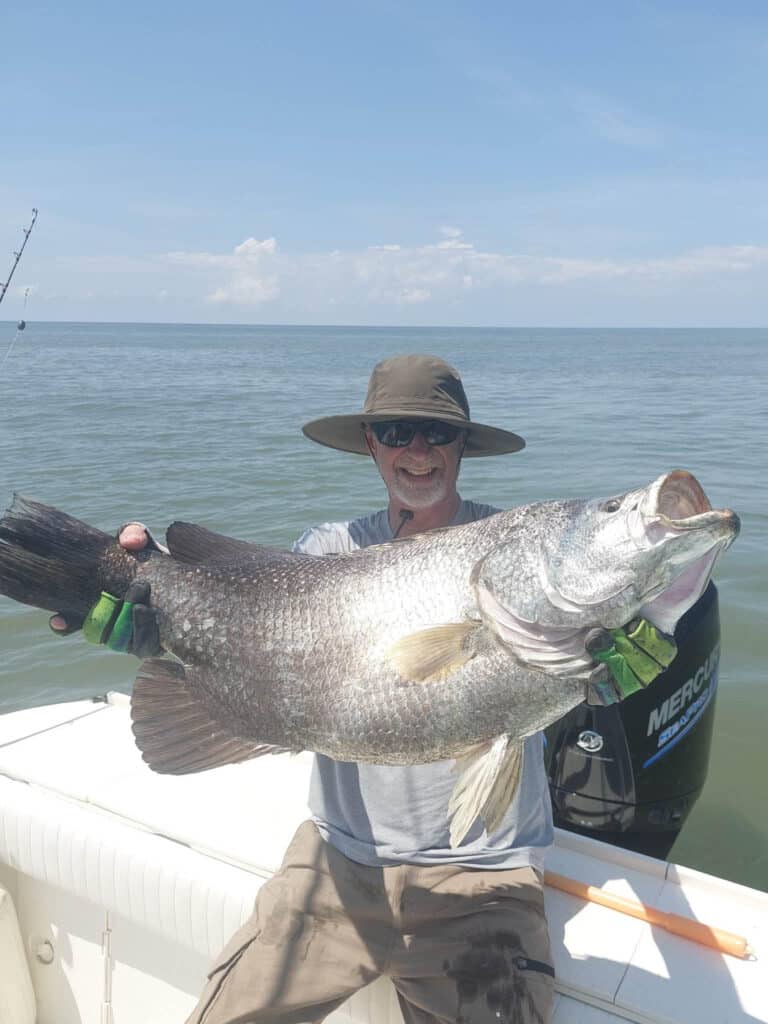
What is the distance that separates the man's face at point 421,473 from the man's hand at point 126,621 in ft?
3.56

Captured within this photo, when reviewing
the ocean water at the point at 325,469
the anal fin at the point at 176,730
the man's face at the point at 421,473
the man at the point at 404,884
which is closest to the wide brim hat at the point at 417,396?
the man at the point at 404,884

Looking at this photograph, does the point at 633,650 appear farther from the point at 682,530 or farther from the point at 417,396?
the point at 417,396

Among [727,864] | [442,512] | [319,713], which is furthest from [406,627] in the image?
[727,864]

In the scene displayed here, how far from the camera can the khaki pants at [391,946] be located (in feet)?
8.87

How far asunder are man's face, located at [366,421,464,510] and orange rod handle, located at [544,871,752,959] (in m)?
1.58

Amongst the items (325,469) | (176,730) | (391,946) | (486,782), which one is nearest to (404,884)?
(391,946)

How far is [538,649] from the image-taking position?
7.89 feet

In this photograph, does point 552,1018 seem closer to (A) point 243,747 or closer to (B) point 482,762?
(B) point 482,762

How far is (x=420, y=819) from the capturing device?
3.08 metres

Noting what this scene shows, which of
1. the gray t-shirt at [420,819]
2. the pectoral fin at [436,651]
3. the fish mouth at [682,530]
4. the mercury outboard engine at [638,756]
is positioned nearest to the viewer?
the fish mouth at [682,530]

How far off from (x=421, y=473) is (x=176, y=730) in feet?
4.63

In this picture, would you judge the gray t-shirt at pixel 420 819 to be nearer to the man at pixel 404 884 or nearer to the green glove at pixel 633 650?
the man at pixel 404 884

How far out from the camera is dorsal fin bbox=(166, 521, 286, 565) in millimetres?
2906

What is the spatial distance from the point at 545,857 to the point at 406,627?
1.45 m
